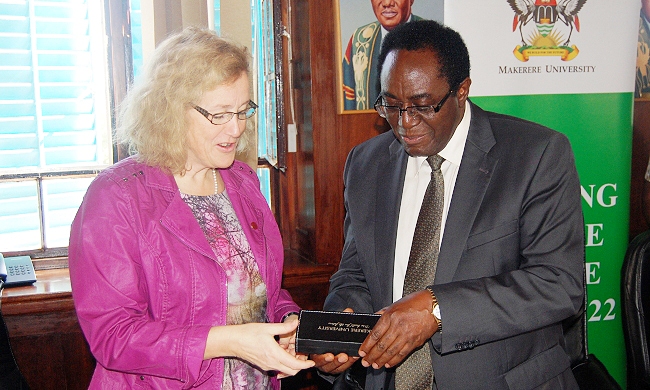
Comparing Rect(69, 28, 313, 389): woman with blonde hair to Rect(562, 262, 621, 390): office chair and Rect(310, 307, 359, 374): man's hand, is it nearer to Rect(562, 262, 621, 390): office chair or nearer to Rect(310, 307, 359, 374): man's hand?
Rect(310, 307, 359, 374): man's hand

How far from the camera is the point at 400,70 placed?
1761 mm

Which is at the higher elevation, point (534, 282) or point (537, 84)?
point (537, 84)

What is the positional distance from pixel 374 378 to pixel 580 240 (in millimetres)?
744

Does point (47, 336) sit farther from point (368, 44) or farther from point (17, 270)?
point (368, 44)

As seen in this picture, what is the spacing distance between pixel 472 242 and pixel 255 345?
0.65 meters

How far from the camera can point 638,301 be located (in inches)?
90.4

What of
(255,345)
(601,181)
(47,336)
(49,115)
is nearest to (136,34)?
(49,115)

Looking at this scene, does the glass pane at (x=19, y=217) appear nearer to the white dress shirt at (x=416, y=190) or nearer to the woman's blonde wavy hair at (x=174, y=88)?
the woman's blonde wavy hair at (x=174, y=88)

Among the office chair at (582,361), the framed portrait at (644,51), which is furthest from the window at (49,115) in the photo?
the framed portrait at (644,51)

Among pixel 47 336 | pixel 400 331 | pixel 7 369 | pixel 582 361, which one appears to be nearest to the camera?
pixel 400 331

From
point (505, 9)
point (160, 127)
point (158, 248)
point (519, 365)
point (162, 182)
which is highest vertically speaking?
point (505, 9)

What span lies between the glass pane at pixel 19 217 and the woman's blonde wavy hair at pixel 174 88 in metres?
1.70

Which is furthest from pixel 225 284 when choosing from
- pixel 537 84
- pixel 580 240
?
pixel 537 84

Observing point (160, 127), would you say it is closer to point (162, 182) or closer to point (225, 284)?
point (162, 182)
